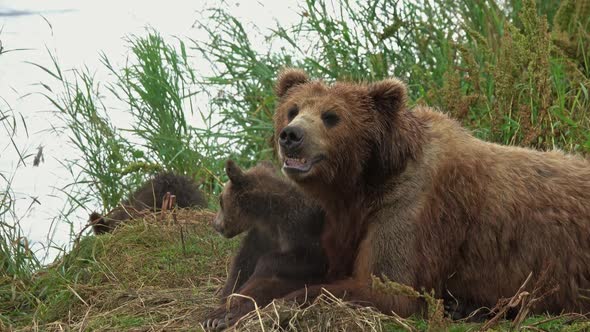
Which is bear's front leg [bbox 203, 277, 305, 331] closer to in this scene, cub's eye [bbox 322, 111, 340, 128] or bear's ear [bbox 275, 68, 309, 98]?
cub's eye [bbox 322, 111, 340, 128]

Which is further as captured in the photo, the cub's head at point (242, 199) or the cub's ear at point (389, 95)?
the cub's head at point (242, 199)

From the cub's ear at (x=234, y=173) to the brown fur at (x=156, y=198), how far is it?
1.87 meters

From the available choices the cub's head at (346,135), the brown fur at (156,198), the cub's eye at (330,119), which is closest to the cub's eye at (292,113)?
the cub's head at (346,135)

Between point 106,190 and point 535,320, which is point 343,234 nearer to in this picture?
point 535,320

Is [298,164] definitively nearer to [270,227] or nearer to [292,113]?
[292,113]

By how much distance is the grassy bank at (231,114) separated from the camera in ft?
23.0

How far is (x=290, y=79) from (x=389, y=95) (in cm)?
68

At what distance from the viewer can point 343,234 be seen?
629 cm

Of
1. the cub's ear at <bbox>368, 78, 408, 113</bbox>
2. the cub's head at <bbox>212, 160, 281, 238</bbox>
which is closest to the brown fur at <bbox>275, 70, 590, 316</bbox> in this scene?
the cub's ear at <bbox>368, 78, 408, 113</bbox>

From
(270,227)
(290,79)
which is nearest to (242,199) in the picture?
(270,227)

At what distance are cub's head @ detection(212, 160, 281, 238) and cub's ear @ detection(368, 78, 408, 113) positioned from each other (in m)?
1.10

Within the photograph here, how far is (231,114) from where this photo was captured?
35.9 ft

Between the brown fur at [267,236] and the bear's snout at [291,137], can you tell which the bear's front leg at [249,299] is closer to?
the brown fur at [267,236]

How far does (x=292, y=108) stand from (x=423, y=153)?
2.38ft
